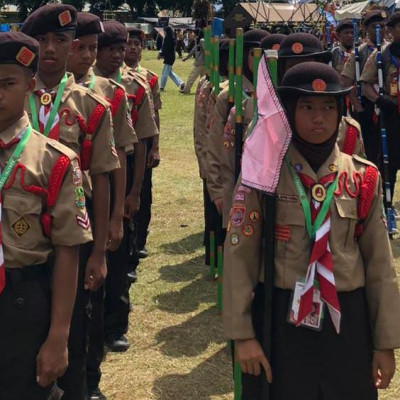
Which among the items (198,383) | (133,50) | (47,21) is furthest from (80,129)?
(133,50)

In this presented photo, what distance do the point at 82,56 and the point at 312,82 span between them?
1.87 m

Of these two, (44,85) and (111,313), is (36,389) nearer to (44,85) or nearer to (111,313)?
(44,85)

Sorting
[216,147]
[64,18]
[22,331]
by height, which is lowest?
[22,331]

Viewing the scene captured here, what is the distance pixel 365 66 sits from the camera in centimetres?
808

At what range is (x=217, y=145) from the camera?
17.2 ft

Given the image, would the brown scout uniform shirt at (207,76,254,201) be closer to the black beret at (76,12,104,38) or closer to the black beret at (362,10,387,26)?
the black beret at (76,12,104,38)

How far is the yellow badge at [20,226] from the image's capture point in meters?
2.82

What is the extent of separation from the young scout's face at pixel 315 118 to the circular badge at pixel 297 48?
4.71 feet

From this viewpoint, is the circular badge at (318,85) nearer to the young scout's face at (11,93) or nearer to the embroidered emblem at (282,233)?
the embroidered emblem at (282,233)

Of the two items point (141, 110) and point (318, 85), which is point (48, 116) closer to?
point (318, 85)

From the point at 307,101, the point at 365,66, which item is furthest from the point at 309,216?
the point at 365,66

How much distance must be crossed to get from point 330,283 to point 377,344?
34 centimetres

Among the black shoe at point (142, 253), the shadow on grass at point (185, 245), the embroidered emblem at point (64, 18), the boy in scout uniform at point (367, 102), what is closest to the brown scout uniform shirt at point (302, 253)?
the embroidered emblem at point (64, 18)

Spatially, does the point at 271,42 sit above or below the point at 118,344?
above
